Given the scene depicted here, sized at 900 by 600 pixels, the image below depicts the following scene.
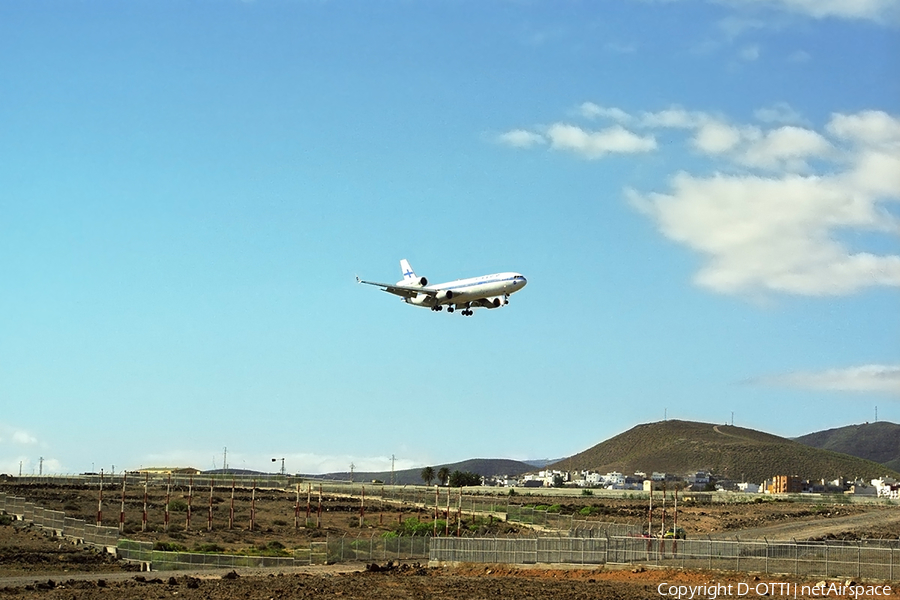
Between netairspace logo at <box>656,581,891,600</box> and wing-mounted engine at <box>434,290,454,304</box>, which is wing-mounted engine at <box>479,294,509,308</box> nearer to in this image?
wing-mounted engine at <box>434,290,454,304</box>

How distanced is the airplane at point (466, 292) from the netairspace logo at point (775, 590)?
51371 millimetres

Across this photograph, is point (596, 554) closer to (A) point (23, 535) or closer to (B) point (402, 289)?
(A) point (23, 535)

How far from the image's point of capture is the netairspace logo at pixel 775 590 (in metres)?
37.8

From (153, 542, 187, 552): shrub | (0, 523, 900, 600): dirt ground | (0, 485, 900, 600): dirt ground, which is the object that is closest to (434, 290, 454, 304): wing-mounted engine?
(0, 485, 900, 600): dirt ground

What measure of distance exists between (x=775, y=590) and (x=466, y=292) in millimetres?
54813

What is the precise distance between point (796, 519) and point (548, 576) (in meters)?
65.1

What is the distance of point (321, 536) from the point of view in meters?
82.0

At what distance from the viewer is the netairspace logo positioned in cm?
3778

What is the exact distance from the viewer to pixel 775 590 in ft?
129

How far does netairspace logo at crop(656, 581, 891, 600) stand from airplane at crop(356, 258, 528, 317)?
5137 cm

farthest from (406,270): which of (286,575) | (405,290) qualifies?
(286,575)

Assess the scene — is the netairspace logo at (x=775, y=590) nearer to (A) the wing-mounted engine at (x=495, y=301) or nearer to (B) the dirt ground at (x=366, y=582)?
(B) the dirt ground at (x=366, y=582)

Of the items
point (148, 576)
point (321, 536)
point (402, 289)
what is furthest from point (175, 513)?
point (148, 576)

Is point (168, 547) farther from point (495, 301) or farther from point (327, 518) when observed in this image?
point (495, 301)
